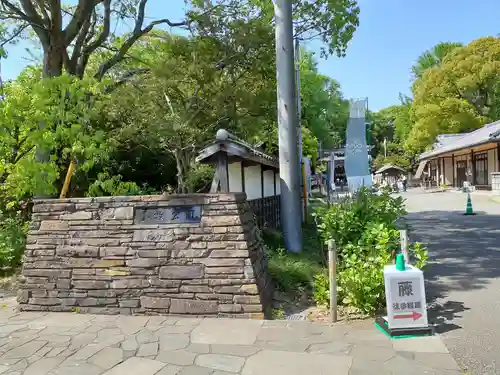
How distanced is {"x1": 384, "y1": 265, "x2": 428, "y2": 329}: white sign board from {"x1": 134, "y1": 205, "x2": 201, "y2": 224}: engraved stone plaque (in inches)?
96.8

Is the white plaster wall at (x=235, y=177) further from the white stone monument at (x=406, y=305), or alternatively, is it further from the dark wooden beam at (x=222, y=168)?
the white stone monument at (x=406, y=305)

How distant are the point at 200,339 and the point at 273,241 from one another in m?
4.34

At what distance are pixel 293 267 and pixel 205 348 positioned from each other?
2859 millimetres

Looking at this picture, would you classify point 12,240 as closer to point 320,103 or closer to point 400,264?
point 400,264

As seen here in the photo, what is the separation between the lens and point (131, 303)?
5.64 meters

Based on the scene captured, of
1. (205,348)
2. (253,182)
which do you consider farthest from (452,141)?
(205,348)

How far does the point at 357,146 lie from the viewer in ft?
41.5

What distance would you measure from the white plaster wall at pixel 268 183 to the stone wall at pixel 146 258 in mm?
5282

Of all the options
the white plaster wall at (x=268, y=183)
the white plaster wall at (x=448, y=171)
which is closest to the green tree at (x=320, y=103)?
the white plaster wall at (x=448, y=171)

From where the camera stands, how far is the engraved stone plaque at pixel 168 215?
18.3 feet

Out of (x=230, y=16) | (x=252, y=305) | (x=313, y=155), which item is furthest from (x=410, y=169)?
(x=252, y=305)

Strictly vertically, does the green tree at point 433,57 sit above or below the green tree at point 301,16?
above

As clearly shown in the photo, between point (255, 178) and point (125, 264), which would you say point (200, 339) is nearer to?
point (125, 264)

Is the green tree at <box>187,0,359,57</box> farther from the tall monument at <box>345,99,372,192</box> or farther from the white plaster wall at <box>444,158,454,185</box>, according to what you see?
the white plaster wall at <box>444,158,454,185</box>
